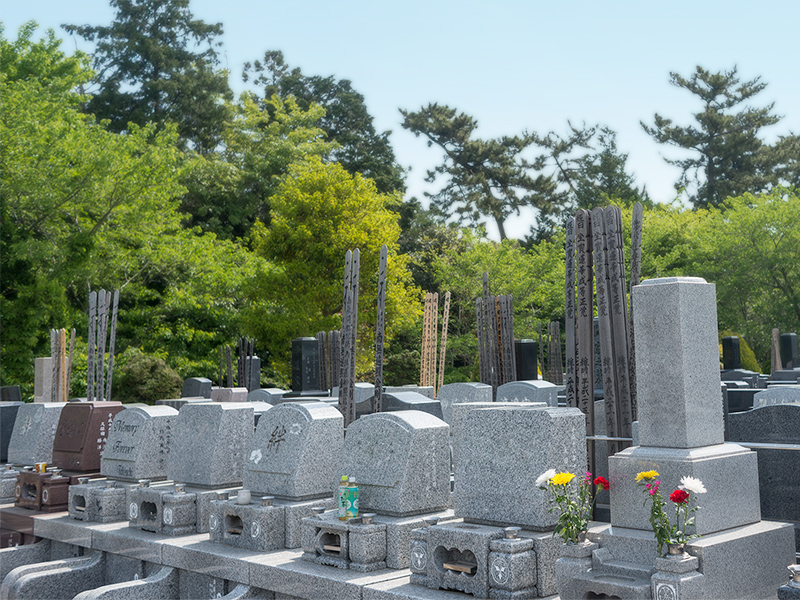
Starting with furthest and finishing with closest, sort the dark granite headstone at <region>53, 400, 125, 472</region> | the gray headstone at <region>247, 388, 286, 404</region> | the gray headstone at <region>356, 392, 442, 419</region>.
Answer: the gray headstone at <region>247, 388, 286, 404</region>
the gray headstone at <region>356, 392, 442, 419</region>
the dark granite headstone at <region>53, 400, 125, 472</region>

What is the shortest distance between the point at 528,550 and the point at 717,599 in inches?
43.2

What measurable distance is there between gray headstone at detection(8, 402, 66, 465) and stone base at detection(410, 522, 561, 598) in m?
6.38

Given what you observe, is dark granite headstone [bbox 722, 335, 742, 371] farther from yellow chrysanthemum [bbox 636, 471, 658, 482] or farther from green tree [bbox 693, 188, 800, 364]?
yellow chrysanthemum [bbox 636, 471, 658, 482]

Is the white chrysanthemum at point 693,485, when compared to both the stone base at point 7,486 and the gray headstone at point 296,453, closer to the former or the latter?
the gray headstone at point 296,453

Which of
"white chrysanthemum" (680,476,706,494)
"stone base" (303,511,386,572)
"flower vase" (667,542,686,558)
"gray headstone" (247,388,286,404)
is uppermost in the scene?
"gray headstone" (247,388,286,404)

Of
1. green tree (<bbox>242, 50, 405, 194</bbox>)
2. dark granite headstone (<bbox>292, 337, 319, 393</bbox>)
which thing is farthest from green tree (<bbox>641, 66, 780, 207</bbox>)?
dark granite headstone (<bbox>292, 337, 319, 393</bbox>)

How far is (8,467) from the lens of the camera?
1010cm

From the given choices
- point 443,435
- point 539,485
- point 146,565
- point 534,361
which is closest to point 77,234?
point 534,361

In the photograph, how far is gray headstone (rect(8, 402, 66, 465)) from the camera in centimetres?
984

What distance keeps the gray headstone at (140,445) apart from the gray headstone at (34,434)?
161 centimetres

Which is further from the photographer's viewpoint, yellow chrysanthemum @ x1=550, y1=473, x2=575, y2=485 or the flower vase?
yellow chrysanthemum @ x1=550, y1=473, x2=575, y2=485

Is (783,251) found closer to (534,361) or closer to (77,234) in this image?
(534,361)

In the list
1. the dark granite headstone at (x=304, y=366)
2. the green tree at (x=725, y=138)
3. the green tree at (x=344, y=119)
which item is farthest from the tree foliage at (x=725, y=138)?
the dark granite headstone at (x=304, y=366)

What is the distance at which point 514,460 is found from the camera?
5145 millimetres
